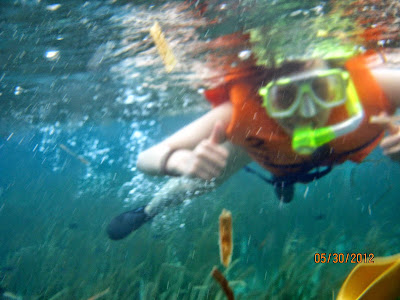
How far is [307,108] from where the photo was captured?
4.19 m

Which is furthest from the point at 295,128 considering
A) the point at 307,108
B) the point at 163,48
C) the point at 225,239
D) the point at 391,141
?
the point at 163,48

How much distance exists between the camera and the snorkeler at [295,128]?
13.2 ft

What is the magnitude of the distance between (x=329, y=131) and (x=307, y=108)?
0.52 m

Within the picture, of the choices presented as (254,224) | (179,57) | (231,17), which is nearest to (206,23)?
(231,17)

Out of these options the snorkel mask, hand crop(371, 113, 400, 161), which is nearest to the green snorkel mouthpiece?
the snorkel mask

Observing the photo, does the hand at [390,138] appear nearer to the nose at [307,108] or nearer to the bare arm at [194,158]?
the nose at [307,108]

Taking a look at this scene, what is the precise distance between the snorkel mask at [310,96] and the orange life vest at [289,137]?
8.7 inches

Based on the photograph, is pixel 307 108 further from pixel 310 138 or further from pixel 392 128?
pixel 392 128

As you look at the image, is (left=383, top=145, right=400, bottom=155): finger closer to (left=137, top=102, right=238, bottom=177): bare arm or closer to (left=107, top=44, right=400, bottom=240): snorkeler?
(left=107, top=44, right=400, bottom=240): snorkeler

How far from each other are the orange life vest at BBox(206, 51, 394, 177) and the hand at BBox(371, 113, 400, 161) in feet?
→ 0.49

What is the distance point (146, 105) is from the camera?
1917 cm

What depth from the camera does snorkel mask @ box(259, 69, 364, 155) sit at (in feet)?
13.6

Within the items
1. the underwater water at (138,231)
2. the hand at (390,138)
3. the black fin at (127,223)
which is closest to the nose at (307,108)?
the hand at (390,138)

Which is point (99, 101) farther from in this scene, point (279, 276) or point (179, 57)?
point (279, 276)
